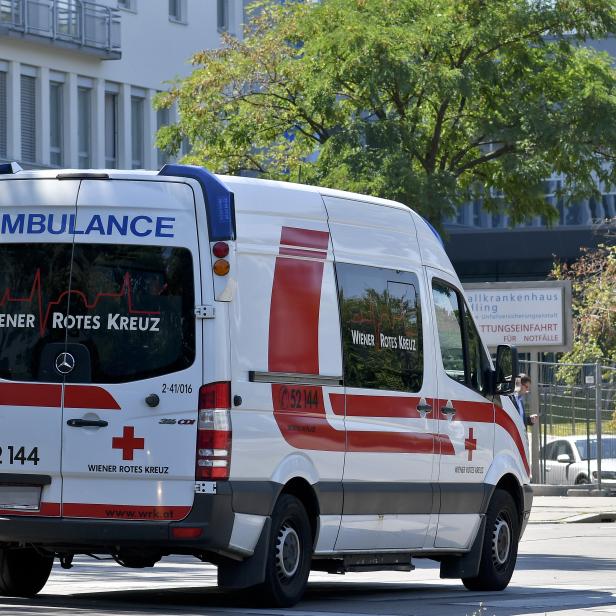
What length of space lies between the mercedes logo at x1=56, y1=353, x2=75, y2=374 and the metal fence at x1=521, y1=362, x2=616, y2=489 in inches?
806

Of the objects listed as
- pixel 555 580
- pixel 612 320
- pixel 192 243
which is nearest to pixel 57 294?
pixel 192 243

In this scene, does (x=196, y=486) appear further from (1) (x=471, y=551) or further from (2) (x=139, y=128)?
(2) (x=139, y=128)

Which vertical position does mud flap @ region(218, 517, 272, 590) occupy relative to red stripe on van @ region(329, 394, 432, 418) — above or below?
below

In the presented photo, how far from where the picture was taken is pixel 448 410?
44.8ft

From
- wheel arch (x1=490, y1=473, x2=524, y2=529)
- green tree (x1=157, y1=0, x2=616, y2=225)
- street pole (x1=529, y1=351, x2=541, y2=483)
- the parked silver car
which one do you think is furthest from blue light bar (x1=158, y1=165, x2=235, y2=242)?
the parked silver car

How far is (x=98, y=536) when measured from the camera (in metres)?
11.3

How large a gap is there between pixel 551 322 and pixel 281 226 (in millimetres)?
20897

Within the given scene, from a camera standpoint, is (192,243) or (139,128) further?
(139,128)

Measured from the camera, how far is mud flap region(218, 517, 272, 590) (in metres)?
11.5

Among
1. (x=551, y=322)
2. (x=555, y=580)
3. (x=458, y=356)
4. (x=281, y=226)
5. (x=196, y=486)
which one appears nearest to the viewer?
(x=196, y=486)

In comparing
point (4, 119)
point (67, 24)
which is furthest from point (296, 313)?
point (67, 24)

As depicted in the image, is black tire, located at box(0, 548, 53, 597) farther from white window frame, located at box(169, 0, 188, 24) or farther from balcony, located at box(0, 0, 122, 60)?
white window frame, located at box(169, 0, 188, 24)

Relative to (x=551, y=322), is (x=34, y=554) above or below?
below

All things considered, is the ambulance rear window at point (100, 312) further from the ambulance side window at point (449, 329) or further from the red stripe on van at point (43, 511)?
the ambulance side window at point (449, 329)
